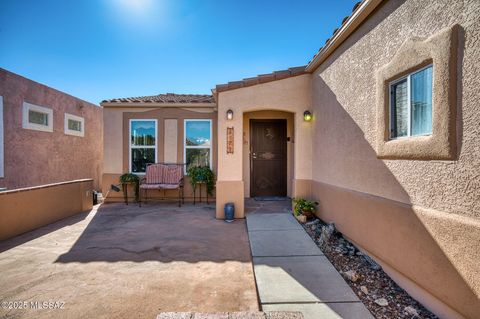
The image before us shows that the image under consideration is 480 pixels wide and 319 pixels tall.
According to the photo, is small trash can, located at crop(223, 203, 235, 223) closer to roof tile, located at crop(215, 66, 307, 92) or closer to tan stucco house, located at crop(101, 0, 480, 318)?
tan stucco house, located at crop(101, 0, 480, 318)

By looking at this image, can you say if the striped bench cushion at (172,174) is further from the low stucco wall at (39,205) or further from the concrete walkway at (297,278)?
the concrete walkway at (297,278)

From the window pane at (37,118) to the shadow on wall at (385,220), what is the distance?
10.4m

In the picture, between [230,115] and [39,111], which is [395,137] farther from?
[39,111]

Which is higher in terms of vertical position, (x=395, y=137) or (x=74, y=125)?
(x=74, y=125)

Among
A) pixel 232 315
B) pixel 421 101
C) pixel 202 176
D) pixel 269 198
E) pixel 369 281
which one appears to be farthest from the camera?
pixel 202 176

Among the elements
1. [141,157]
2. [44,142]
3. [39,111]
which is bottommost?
[141,157]

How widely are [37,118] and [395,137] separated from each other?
12.0m

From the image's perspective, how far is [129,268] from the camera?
3.66m

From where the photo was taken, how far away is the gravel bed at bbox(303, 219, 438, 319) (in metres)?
2.67

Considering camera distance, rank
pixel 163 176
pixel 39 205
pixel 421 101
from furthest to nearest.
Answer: pixel 163 176 → pixel 39 205 → pixel 421 101

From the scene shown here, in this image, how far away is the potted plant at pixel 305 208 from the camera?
19.0 ft

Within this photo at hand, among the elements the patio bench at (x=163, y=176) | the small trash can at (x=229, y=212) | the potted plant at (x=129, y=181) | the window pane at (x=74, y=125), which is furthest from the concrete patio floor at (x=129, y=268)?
the window pane at (x=74, y=125)

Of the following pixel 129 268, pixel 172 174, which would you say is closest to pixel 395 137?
pixel 129 268

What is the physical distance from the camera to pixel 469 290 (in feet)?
7.05
